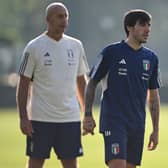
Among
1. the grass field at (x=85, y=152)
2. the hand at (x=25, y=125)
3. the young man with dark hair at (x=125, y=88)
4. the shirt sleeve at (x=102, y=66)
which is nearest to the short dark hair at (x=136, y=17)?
the young man with dark hair at (x=125, y=88)

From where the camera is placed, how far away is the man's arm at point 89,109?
8266 millimetres

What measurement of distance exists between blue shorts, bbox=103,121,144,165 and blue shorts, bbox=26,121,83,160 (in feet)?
2.20

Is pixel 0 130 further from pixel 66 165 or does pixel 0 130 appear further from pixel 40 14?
pixel 40 14

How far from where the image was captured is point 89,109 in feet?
27.4

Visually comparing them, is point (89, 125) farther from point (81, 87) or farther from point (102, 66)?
point (81, 87)

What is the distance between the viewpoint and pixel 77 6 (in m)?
57.8

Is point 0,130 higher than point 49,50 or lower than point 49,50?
lower

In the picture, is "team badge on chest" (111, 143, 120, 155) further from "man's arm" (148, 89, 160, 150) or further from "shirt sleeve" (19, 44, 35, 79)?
"shirt sleeve" (19, 44, 35, 79)

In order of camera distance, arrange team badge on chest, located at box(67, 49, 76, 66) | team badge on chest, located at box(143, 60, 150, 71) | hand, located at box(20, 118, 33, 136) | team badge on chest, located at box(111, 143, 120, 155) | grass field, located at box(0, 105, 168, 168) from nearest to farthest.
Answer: team badge on chest, located at box(111, 143, 120, 155)
team badge on chest, located at box(143, 60, 150, 71)
hand, located at box(20, 118, 33, 136)
team badge on chest, located at box(67, 49, 76, 66)
grass field, located at box(0, 105, 168, 168)

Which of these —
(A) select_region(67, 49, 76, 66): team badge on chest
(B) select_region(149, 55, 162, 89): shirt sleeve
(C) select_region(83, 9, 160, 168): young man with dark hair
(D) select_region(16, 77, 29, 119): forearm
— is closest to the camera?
(C) select_region(83, 9, 160, 168): young man with dark hair

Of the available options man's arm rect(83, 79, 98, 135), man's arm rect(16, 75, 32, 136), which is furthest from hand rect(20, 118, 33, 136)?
man's arm rect(83, 79, 98, 135)

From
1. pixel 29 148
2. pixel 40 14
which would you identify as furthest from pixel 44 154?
pixel 40 14

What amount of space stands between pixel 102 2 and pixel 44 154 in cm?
5170

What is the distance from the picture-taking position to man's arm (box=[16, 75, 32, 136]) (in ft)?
28.7
